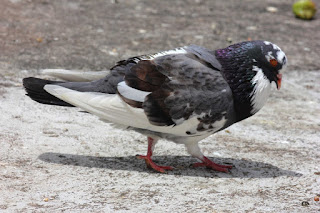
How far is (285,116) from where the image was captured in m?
6.25

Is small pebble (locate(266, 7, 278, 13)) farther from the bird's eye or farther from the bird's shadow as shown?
the bird's eye

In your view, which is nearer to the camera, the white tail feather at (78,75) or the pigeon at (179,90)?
the pigeon at (179,90)

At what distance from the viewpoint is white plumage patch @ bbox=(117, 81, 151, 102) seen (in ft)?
14.4

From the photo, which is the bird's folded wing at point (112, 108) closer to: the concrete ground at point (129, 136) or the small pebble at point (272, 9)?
the concrete ground at point (129, 136)

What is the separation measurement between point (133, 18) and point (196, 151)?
16.1 ft

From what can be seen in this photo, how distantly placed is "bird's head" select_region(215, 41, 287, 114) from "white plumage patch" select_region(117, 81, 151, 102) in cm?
72

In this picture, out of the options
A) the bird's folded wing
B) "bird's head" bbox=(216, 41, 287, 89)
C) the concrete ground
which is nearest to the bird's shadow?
the concrete ground

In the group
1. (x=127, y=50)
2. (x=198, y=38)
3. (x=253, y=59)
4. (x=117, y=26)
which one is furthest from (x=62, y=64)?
(x=253, y=59)

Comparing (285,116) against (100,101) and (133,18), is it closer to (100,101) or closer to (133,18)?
(100,101)

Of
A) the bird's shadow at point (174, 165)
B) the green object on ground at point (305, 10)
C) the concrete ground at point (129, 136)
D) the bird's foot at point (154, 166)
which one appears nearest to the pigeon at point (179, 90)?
the bird's foot at point (154, 166)

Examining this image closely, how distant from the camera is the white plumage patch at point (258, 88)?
4.45 metres

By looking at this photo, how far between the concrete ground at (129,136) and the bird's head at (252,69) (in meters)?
0.76

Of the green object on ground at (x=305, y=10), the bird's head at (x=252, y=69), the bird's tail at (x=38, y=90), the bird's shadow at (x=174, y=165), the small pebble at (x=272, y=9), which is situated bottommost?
the bird's shadow at (x=174, y=165)

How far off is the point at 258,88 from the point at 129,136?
162 cm
